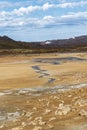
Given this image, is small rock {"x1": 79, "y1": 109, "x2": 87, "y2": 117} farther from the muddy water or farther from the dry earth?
the muddy water

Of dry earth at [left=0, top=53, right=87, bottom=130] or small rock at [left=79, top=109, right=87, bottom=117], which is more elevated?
small rock at [left=79, top=109, right=87, bottom=117]

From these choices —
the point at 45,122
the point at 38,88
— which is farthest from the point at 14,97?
the point at 45,122

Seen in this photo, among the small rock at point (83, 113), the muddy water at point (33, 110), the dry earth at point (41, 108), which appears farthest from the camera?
the muddy water at point (33, 110)

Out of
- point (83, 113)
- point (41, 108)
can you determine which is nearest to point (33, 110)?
point (41, 108)

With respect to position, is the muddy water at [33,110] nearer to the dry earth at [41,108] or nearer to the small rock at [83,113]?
the dry earth at [41,108]

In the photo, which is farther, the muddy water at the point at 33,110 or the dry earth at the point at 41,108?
the muddy water at the point at 33,110

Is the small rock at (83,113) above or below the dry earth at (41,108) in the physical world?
above

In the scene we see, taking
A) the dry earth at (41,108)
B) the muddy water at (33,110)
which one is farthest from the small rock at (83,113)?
the muddy water at (33,110)

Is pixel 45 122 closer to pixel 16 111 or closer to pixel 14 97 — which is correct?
pixel 16 111

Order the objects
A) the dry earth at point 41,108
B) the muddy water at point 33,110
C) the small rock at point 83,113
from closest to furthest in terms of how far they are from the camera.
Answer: the dry earth at point 41,108, the small rock at point 83,113, the muddy water at point 33,110

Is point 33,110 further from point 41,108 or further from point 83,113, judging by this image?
point 83,113

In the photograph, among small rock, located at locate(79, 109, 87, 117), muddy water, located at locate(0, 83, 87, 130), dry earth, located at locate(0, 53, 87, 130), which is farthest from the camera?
muddy water, located at locate(0, 83, 87, 130)

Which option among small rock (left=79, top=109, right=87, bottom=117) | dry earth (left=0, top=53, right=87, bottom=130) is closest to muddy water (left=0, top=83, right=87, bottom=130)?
dry earth (left=0, top=53, right=87, bottom=130)
